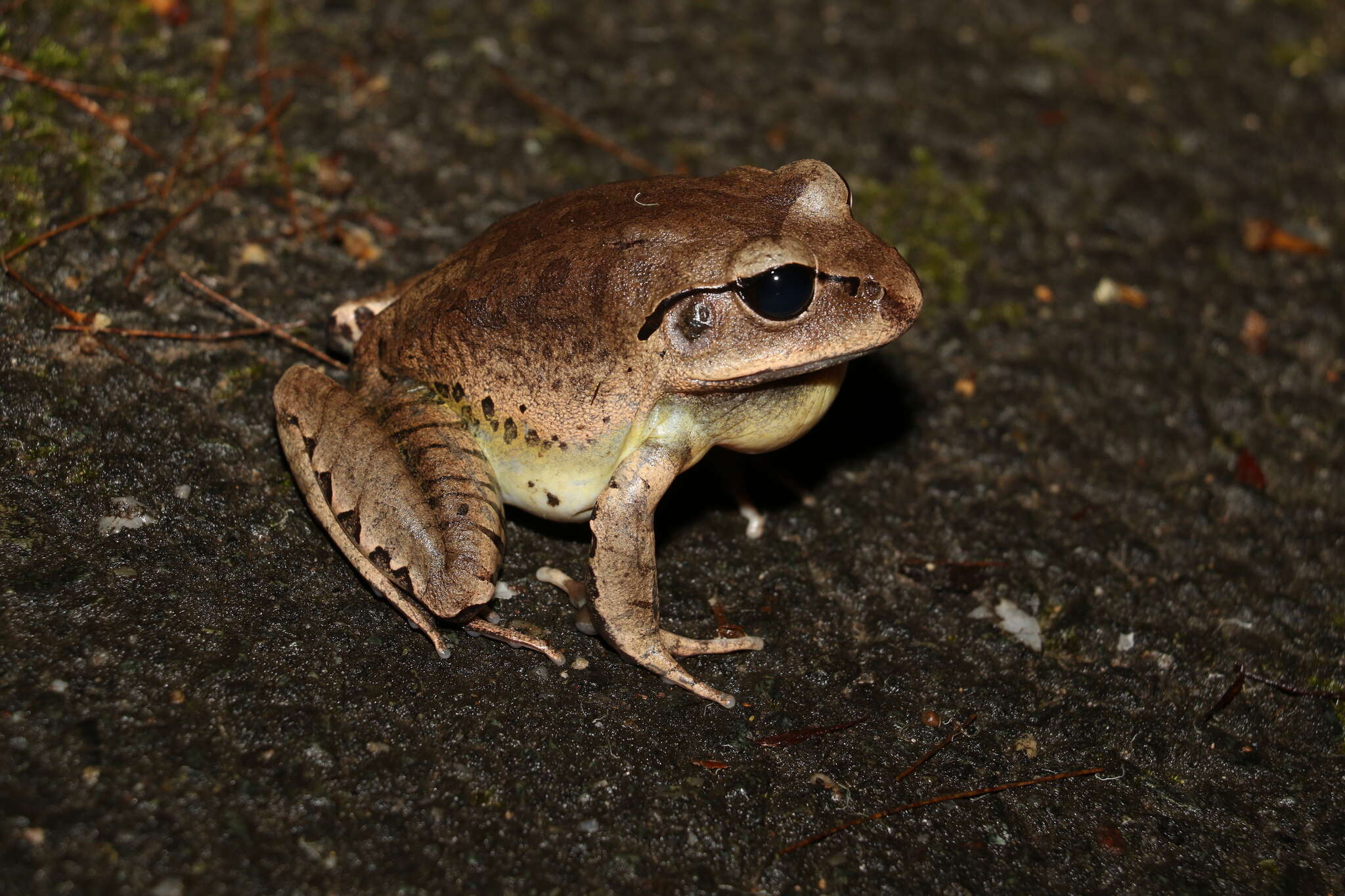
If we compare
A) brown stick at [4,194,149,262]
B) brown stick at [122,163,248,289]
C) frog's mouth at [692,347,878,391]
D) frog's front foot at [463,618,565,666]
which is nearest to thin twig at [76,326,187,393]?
brown stick at [122,163,248,289]

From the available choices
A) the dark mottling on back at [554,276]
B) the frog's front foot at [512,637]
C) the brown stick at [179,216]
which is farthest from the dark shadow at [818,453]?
the brown stick at [179,216]

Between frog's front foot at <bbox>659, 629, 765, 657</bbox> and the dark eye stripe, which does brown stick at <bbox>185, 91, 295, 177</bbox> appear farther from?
frog's front foot at <bbox>659, 629, 765, 657</bbox>

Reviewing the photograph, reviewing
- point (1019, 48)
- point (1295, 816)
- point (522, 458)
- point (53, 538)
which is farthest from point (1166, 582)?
point (53, 538)

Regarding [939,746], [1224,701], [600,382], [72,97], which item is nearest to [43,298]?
[72,97]

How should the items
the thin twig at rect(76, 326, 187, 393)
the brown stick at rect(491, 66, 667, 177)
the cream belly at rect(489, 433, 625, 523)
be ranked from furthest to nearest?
the brown stick at rect(491, 66, 667, 177) → the thin twig at rect(76, 326, 187, 393) → the cream belly at rect(489, 433, 625, 523)

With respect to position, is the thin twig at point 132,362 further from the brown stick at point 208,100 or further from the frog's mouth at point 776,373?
the frog's mouth at point 776,373

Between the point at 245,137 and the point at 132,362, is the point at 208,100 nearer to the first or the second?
the point at 245,137

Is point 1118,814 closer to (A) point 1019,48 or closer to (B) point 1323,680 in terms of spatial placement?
(B) point 1323,680
